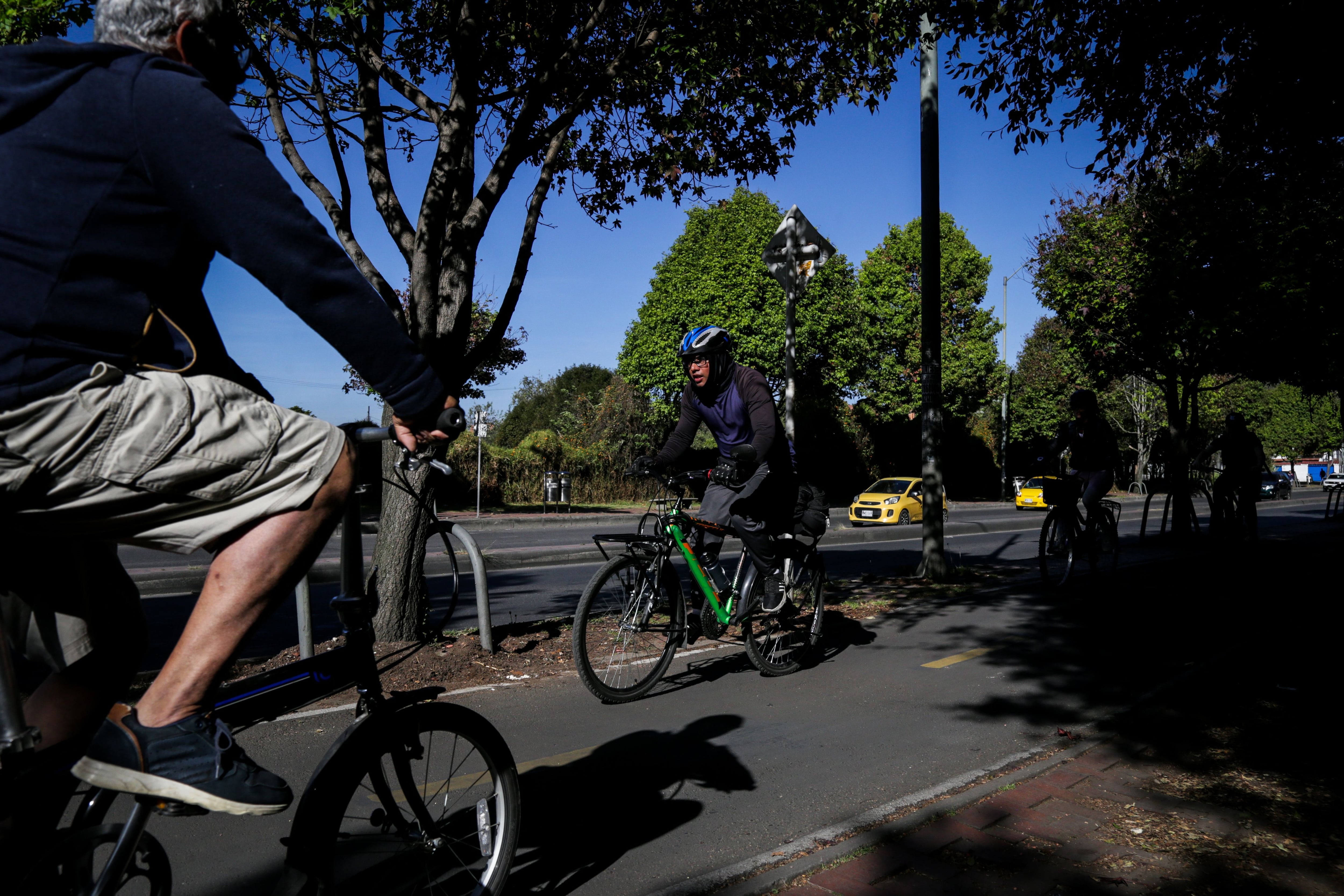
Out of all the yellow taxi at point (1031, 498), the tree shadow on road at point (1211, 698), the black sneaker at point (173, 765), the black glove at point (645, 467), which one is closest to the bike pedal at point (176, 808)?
the black sneaker at point (173, 765)

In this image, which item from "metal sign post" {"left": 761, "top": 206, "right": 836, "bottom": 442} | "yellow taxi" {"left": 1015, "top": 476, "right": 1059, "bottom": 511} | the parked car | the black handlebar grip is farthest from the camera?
the parked car

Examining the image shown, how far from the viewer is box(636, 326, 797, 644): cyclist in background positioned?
5.26 m

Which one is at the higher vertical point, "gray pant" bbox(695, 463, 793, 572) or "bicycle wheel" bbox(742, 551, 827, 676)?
"gray pant" bbox(695, 463, 793, 572)

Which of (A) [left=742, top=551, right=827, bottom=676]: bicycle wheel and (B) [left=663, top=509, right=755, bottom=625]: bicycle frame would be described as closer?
(B) [left=663, top=509, right=755, bottom=625]: bicycle frame

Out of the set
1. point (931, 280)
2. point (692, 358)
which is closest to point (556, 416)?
point (931, 280)

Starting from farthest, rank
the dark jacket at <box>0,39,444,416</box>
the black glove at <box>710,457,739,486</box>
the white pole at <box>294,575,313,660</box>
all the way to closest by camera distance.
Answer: the black glove at <box>710,457,739,486</box> < the white pole at <box>294,575,313,660</box> < the dark jacket at <box>0,39,444,416</box>

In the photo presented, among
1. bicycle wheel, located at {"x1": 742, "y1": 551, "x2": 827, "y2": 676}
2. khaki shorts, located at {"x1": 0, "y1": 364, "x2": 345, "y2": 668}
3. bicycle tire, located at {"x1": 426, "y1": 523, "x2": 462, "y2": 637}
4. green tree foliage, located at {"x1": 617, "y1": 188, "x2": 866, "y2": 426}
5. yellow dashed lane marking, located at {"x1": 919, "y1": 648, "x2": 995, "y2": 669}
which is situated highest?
green tree foliage, located at {"x1": 617, "y1": 188, "x2": 866, "y2": 426}

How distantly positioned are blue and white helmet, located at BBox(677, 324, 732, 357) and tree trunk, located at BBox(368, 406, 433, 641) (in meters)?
1.80

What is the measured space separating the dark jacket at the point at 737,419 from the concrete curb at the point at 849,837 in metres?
2.11

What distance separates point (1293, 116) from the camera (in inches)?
311

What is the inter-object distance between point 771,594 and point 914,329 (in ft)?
129

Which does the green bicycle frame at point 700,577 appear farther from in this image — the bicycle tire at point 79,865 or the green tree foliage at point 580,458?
the green tree foliage at point 580,458

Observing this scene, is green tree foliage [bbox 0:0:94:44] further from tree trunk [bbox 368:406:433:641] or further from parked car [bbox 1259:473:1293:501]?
parked car [bbox 1259:473:1293:501]

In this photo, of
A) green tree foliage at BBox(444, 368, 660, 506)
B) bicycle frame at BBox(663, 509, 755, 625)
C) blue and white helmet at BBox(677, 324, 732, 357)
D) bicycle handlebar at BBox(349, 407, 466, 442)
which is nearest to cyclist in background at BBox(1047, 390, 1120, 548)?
bicycle frame at BBox(663, 509, 755, 625)
